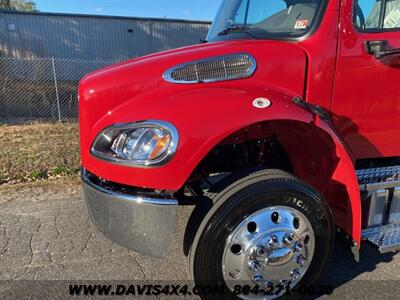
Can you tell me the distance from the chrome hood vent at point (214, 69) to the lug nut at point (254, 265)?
3.93 feet

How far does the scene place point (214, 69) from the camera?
2.73m

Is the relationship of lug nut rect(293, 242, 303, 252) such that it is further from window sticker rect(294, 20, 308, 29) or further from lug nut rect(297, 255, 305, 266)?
window sticker rect(294, 20, 308, 29)

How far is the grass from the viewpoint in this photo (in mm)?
5738

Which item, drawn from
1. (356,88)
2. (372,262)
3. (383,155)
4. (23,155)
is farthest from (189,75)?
(23,155)

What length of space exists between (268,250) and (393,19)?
1.93 metres

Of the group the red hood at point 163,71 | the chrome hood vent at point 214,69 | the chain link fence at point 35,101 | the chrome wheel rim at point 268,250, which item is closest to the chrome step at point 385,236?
the chrome wheel rim at point 268,250

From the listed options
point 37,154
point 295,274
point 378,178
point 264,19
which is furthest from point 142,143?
point 37,154

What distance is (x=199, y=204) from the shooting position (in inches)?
102

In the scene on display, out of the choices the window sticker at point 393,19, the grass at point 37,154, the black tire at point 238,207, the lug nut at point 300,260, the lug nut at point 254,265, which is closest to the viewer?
the black tire at point 238,207

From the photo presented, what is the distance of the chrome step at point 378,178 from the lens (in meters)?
3.03

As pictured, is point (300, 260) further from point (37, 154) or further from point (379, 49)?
point (37, 154)

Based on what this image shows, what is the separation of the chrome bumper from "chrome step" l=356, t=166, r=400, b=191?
1.54 metres

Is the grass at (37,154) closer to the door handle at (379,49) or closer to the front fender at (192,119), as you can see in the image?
the front fender at (192,119)

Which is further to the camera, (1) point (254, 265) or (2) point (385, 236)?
(2) point (385, 236)
